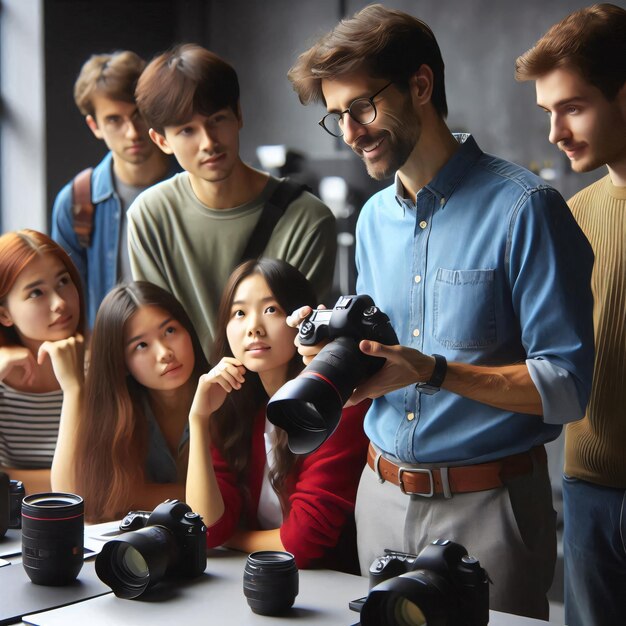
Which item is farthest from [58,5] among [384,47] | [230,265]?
[384,47]

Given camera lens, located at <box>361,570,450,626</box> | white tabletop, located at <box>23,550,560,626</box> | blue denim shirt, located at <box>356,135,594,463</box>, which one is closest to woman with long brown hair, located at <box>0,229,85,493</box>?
white tabletop, located at <box>23,550,560,626</box>

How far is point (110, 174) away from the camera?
3.02 m

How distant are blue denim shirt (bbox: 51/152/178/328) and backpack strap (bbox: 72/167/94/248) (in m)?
0.02

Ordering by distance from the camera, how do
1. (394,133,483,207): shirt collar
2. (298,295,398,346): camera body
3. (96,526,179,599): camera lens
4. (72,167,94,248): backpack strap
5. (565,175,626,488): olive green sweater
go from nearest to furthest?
(298,295,398,346): camera body < (96,526,179,599): camera lens < (394,133,483,207): shirt collar < (565,175,626,488): olive green sweater < (72,167,94,248): backpack strap

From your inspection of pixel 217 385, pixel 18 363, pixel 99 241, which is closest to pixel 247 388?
pixel 217 385

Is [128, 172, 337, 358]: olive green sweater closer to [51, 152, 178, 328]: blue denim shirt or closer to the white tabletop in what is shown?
[51, 152, 178, 328]: blue denim shirt

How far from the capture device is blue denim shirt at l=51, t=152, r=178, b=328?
116 inches

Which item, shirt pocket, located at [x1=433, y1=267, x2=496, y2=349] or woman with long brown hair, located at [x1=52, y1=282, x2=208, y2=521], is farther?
woman with long brown hair, located at [x1=52, y1=282, x2=208, y2=521]

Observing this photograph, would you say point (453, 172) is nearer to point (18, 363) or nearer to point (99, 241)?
point (18, 363)

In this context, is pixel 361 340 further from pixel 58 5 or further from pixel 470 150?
pixel 58 5

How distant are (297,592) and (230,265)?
3.54ft

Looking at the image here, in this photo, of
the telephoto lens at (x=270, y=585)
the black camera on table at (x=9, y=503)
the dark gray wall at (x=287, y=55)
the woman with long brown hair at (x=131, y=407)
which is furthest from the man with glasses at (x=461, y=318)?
the black camera on table at (x=9, y=503)

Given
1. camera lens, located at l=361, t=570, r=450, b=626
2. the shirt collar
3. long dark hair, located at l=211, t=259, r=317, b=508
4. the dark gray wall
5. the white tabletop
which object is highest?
the dark gray wall

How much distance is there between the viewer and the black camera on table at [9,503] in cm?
216
